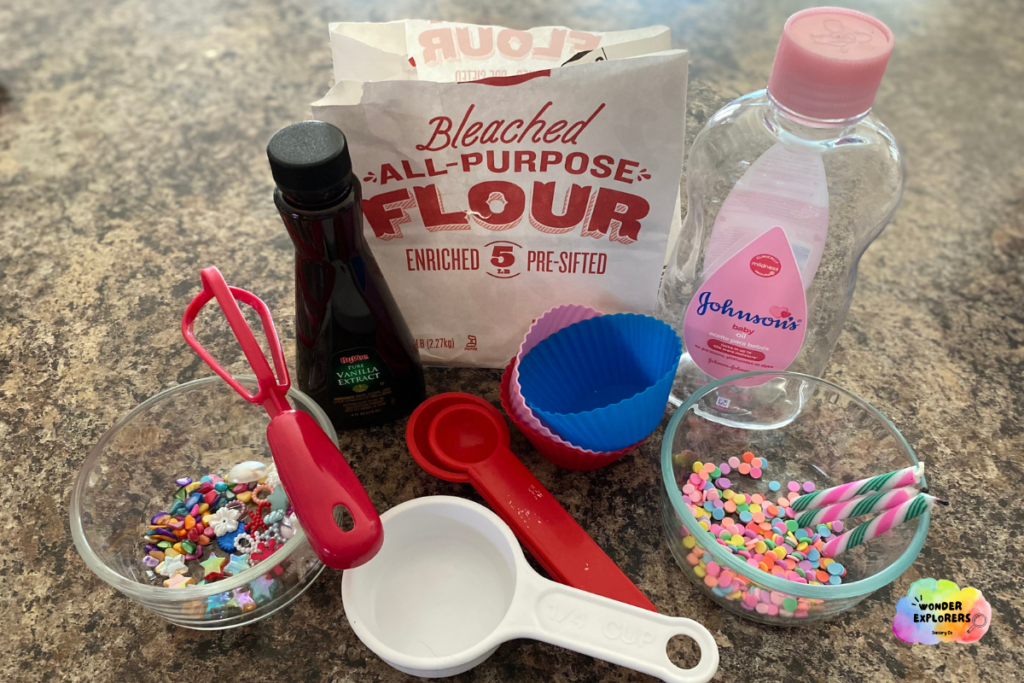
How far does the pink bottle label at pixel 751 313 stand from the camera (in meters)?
0.55

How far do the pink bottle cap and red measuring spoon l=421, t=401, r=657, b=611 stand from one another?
313 mm

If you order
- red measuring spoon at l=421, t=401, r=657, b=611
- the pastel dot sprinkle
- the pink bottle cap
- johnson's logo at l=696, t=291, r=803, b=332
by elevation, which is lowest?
the pastel dot sprinkle

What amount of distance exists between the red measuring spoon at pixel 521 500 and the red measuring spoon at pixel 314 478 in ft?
0.39

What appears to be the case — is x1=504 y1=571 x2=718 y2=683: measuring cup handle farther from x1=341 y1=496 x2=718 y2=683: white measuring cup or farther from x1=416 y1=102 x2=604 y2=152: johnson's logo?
x1=416 y1=102 x2=604 y2=152: johnson's logo

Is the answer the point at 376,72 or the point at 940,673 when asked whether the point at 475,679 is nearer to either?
the point at 940,673

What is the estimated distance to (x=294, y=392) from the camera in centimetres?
53

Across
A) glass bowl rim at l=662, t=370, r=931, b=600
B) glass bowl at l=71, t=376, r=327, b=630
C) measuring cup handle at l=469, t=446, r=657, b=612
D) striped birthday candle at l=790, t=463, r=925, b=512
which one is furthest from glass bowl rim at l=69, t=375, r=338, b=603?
striped birthday candle at l=790, t=463, r=925, b=512

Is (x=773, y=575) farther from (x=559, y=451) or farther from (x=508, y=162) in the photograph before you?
(x=508, y=162)

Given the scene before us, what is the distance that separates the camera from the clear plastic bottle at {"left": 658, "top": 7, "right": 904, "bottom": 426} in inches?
21.0

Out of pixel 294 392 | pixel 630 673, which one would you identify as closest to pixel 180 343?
pixel 294 392

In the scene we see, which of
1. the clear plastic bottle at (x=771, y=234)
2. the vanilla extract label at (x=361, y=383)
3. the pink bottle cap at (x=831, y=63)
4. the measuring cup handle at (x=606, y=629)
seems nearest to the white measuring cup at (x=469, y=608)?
the measuring cup handle at (x=606, y=629)

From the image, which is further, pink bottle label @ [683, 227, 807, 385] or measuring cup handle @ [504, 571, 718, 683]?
pink bottle label @ [683, 227, 807, 385]

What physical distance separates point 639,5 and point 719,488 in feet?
2.42

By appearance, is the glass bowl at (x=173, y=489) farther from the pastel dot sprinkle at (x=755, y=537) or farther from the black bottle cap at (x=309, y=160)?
the pastel dot sprinkle at (x=755, y=537)
